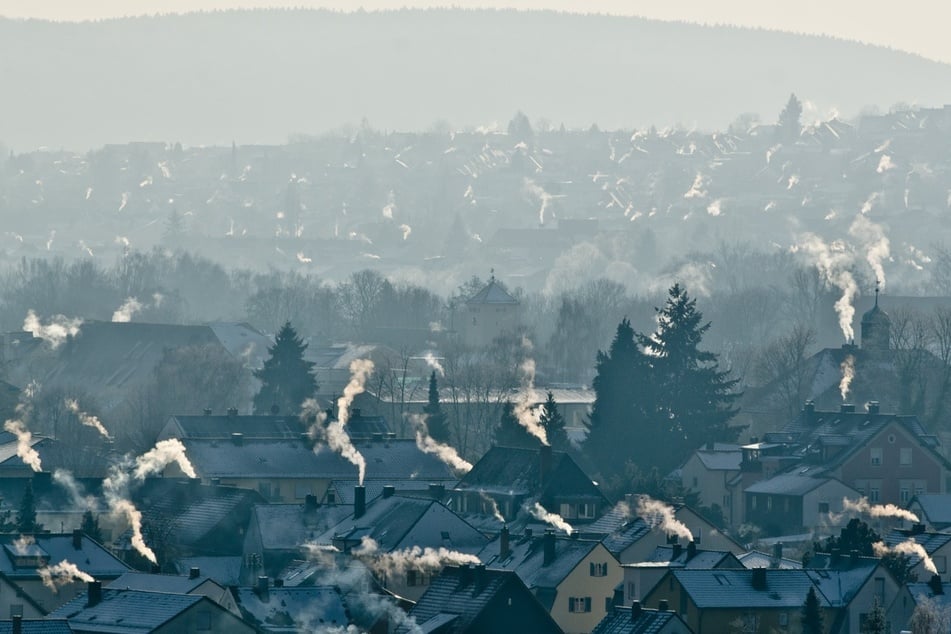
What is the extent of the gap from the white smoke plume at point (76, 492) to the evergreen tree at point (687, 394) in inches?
830

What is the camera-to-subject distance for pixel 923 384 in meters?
113

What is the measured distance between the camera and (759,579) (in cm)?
6981

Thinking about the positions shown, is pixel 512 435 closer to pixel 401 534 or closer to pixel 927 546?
pixel 401 534

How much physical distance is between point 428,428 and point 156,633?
154 feet

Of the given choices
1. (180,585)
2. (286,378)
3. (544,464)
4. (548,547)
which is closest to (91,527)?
(544,464)

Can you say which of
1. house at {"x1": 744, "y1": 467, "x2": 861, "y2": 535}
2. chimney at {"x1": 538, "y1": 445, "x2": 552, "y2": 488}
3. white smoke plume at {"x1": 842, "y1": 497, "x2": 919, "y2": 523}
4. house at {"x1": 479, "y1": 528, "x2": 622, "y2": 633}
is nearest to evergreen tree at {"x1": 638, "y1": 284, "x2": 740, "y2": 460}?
house at {"x1": 744, "y1": 467, "x2": 861, "y2": 535}

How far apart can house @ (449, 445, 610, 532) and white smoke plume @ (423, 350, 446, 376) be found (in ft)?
145

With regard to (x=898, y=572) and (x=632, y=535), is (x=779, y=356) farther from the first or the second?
(x=898, y=572)

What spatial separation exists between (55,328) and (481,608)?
351ft

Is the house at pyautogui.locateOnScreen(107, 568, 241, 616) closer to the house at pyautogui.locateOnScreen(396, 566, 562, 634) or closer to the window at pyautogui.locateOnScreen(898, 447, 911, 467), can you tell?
the house at pyautogui.locateOnScreen(396, 566, 562, 634)

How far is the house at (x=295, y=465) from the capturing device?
10188cm

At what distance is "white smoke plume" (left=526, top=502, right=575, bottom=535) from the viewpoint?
8747 centimetres

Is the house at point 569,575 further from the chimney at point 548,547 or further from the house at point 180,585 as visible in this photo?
the house at point 180,585

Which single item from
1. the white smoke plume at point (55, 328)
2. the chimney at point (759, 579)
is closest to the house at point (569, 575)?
the chimney at point (759, 579)
